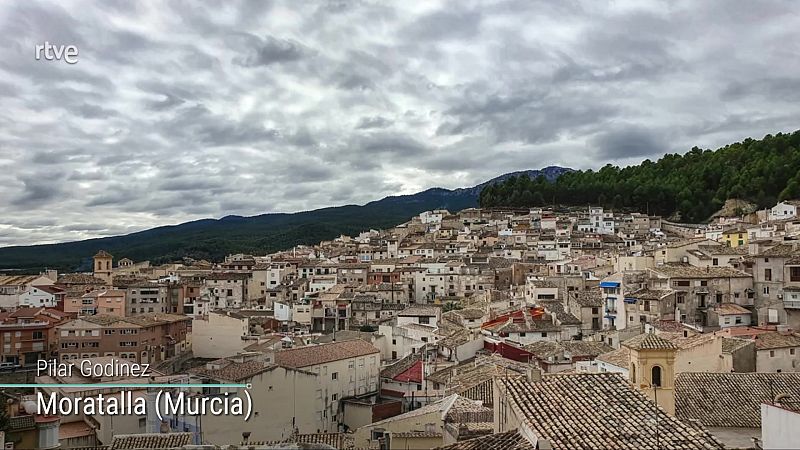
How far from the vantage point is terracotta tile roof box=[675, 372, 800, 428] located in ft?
53.6

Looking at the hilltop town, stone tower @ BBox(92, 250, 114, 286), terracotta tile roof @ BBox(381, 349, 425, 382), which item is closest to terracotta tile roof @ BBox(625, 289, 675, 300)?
the hilltop town

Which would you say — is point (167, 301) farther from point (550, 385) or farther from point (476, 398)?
point (550, 385)

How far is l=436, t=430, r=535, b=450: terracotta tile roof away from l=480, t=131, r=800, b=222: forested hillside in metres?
73.3

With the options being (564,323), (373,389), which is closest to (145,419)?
(373,389)

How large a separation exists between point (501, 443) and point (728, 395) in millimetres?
11287

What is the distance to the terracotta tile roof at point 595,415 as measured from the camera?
27.1 ft

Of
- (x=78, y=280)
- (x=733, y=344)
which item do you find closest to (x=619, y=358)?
(x=733, y=344)

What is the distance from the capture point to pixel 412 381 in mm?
28969

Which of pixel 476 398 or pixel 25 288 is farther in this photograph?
pixel 25 288

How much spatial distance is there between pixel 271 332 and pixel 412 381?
16.2 metres

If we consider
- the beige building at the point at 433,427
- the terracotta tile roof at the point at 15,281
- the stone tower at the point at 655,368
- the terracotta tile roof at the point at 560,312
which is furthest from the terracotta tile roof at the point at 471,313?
the terracotta tile roof at the point at 15,281

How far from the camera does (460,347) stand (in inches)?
1209

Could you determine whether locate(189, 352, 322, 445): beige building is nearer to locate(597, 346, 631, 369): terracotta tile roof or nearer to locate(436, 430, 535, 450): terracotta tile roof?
locate(597, 346, 631, 369): terracotta tile roof

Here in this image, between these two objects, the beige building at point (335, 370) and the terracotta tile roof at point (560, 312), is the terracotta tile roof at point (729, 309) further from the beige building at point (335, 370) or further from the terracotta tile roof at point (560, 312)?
the beige building at point (335, 370)
